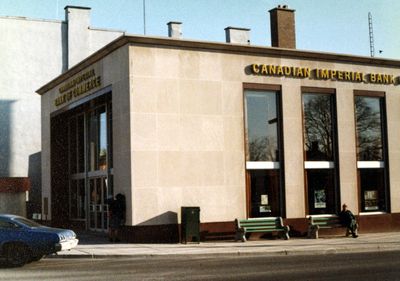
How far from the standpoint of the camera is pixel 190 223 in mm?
20859

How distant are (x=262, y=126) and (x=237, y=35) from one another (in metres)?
11.8

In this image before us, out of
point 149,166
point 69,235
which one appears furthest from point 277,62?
point 69,235

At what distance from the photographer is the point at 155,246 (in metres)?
19.9

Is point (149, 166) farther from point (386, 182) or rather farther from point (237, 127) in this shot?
point (386, 182)

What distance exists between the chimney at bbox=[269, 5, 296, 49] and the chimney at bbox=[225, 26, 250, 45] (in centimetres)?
740

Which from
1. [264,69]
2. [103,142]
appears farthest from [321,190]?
[103,142]

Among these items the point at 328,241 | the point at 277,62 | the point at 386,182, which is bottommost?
the point at 328,241

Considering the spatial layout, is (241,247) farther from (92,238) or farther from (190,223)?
(92,238)

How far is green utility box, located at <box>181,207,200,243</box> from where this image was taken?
20797mm

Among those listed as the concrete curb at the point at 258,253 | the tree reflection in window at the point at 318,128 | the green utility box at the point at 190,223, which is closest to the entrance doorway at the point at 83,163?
the green utility box at the point at 190,223

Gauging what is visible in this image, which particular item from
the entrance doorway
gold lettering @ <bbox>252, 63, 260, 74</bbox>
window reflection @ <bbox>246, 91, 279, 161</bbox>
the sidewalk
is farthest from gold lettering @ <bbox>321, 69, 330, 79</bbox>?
the entrance doorway

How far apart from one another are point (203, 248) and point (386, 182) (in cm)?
1077

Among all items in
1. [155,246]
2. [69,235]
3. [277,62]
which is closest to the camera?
[69,235]

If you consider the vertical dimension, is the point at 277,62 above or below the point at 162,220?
above
